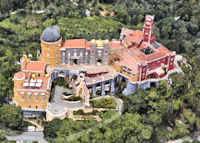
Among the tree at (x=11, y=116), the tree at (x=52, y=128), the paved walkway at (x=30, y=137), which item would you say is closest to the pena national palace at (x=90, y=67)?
the tree at (x=11, y=116)

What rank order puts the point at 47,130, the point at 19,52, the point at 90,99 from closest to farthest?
1. the point at 47,130
2. the point at 90,99
3. the point at 19,52

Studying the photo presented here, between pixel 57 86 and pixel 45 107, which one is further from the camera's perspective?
pixel 57 86

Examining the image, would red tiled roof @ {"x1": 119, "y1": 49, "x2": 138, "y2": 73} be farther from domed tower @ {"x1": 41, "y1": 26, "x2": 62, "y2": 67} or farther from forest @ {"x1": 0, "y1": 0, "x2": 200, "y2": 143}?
domed tower @ {"x1": 41, "y1": 26, "x2": 62, "y2": 67}

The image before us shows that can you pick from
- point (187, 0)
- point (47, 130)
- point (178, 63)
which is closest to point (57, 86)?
point (47, 130)

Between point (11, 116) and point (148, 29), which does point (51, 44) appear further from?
point (148, 29)

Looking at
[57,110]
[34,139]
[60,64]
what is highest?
[60,64]

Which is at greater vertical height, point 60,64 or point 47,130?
point 60,64

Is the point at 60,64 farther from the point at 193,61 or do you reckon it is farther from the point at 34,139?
the point at 193,61

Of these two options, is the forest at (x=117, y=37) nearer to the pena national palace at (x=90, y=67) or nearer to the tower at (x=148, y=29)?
the pena national palace at (x=90, y=67)
